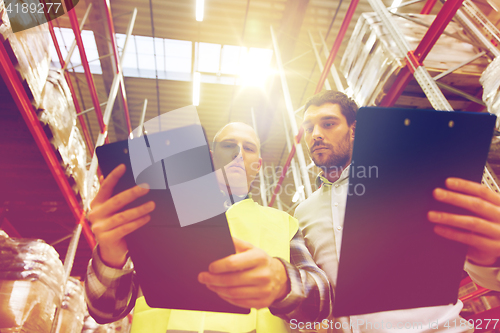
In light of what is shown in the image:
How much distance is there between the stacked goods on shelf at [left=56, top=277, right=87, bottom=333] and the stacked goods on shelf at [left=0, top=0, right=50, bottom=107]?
Result: 312 centimetres

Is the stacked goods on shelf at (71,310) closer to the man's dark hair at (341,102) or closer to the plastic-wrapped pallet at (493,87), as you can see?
the man's dark hair at (341,102)

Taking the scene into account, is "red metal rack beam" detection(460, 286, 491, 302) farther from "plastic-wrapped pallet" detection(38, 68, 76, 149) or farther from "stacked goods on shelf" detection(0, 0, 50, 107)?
"stacked goods on shelf" detection(0, 0, 50, 107)

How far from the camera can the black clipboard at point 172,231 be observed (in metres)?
0.98

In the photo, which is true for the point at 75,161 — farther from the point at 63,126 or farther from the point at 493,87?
the point at 493,87

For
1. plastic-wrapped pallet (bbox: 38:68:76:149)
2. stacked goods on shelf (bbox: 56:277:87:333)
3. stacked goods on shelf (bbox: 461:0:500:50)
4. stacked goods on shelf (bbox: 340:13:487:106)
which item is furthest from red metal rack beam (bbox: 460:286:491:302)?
plastic-wrapped pallet (bbox: 38:68:76:149)

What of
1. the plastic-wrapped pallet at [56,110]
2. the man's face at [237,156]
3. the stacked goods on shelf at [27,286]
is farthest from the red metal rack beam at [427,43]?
the stacked goods on shelf at [27,286]

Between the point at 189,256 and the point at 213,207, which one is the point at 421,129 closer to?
the point at 213,207

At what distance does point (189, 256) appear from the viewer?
1.04 metres

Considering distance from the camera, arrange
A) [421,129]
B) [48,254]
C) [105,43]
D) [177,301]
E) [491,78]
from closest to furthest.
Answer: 1. [421,129]
2. [177,301]
3. [491,78]
4. [48,254]
5. [105,43]

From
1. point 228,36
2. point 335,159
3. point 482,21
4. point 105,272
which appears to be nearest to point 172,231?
point 105,272

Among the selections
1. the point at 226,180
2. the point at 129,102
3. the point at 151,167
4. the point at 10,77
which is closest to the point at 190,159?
the point at 151,167

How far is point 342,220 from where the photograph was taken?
1927 millimetres

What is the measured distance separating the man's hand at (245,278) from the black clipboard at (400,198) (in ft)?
0.90

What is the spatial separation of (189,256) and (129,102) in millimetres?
11532
